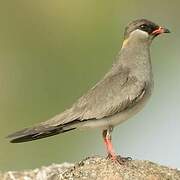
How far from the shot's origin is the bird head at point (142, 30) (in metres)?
14.7

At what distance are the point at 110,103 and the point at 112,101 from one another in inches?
1.9

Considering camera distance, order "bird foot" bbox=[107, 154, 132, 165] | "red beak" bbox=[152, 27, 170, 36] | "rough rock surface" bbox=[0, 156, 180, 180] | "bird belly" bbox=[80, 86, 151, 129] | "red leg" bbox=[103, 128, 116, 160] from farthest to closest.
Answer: "red beak" bbox=[152, 27, 170, 36] → "bird belly" bbox=[80, 86, 151, 129] → "red leg" bbox=[103, 128, 116, 160] → "bird foot" bbox=[107, 154, 132, 165] → "rough rock surface" bbox=[0, 156, 180, 180]

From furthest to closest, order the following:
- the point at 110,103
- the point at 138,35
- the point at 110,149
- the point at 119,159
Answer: the point at 138,35 < the point at 110,103 < the point at 110,149 < the point at 119,159

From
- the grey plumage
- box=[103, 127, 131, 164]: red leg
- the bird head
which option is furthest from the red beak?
box=[103, 127, 131, 164]: red leg

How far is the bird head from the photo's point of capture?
14.7 m

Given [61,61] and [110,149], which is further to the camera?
[61,61]

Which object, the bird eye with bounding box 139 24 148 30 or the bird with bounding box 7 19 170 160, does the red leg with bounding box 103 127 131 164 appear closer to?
the bird with bounding box 7 19 170 160

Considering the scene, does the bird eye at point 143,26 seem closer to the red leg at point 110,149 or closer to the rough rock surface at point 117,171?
the red leg at point 110,149

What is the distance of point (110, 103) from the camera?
14.0m

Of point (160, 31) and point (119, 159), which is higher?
point (160, 31)

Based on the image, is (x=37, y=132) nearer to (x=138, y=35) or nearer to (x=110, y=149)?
(x=110, y=149)

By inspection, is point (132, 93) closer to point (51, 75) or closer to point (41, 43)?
point (51, 75)

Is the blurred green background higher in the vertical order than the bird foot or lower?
higher

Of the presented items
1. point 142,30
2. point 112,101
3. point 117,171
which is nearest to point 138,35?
point 142,30
